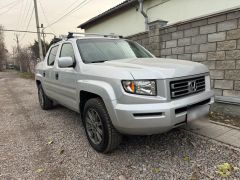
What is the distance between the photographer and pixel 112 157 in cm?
299

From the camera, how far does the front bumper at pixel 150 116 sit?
241cm

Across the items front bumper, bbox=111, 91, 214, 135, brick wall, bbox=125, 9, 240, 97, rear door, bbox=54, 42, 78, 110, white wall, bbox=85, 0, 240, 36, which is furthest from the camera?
white wall, bbox=85, 0, 240, 36

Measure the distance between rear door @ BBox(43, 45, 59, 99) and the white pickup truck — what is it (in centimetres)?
122

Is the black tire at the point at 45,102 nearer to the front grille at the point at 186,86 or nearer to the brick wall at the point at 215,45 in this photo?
the brick wall at the point at 215,45

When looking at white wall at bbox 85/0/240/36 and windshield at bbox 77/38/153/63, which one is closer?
windshield at bbox 77/38/153/63

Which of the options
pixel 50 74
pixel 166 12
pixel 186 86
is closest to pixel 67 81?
pixel 50 74

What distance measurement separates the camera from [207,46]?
15.7 ft

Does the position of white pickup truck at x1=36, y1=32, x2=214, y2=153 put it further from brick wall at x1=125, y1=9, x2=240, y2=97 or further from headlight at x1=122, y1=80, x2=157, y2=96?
brick wall at x1=125, y1=9, x2=240, y2=97

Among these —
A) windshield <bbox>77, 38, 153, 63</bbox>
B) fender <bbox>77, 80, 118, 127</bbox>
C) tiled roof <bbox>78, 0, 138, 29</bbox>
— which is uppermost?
tiled roof <bbox>78, 0, 138, 29</bbox>

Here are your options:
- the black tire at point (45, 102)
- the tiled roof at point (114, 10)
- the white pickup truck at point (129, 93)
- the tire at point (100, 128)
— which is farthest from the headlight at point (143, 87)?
the tiled roof at point (114, 10)

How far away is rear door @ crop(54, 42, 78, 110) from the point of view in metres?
3.61

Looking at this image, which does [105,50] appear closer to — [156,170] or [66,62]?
[66,62]

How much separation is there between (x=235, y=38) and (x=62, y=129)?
4.06m

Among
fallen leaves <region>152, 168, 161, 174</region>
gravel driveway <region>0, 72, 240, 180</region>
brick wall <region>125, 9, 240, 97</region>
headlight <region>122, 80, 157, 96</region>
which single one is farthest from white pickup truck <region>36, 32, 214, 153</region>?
brick wall <region>125, 9, 240, 97</region>
